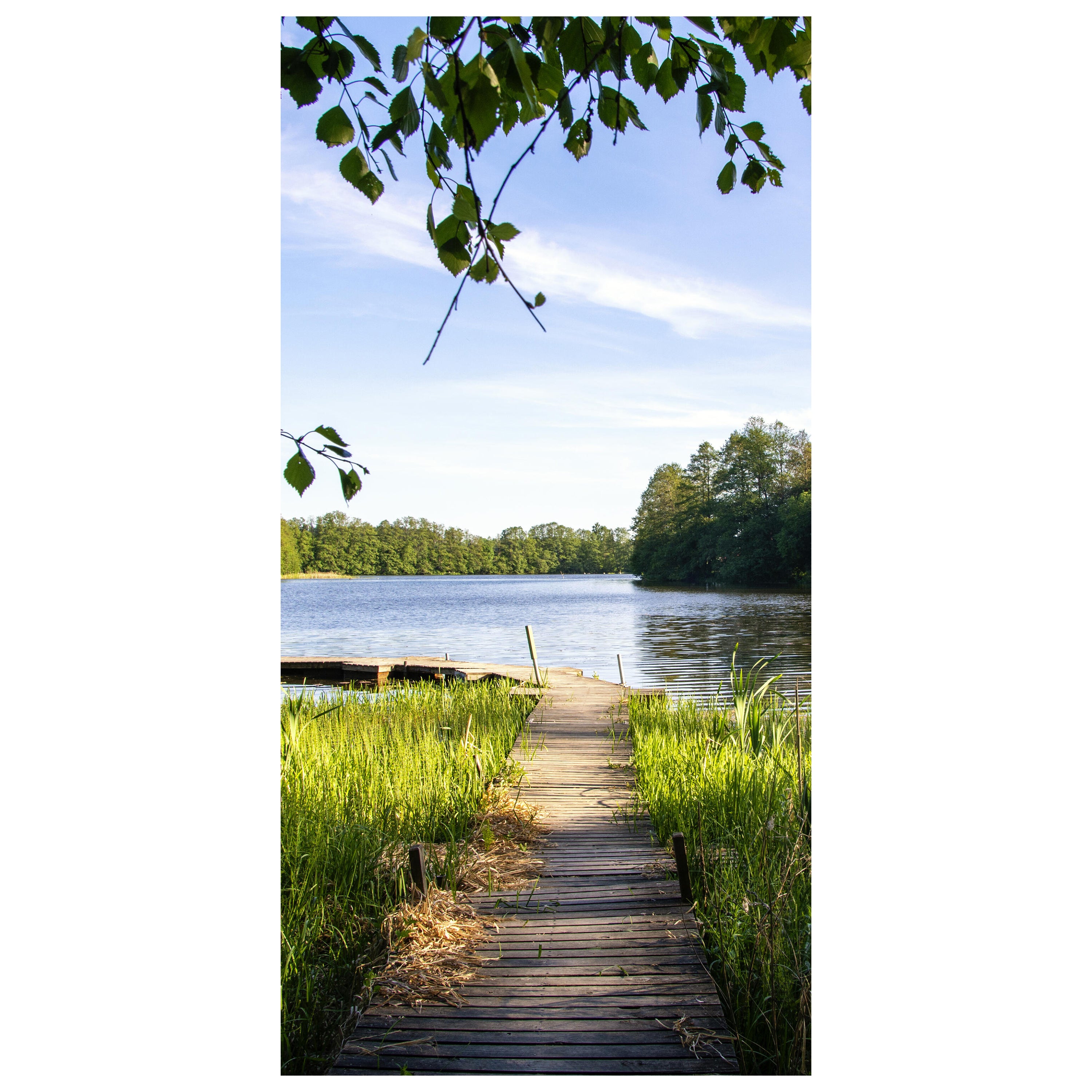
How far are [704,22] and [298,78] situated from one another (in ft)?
2.78

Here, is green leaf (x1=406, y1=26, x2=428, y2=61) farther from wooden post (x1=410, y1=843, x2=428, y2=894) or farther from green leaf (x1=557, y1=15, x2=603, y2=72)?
wooden post (x1=410, y1=843, x2=428, y2=894)

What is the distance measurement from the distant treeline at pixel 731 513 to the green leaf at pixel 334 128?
95.3 feet

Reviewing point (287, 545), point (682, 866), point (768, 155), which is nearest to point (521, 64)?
point (768, 155)

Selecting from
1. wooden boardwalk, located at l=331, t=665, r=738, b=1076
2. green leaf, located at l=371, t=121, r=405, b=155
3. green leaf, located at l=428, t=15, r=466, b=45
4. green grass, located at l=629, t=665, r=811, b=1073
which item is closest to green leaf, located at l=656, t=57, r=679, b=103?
green leaf, located at l=428, t=15, r=466, b=45

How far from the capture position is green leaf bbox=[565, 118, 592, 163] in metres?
1.58

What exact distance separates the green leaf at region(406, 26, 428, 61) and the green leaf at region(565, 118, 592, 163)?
0.83m

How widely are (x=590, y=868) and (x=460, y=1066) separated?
144 centimetres

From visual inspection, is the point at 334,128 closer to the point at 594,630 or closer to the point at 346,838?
the point at 346,838

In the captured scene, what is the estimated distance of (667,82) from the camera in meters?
1.46
